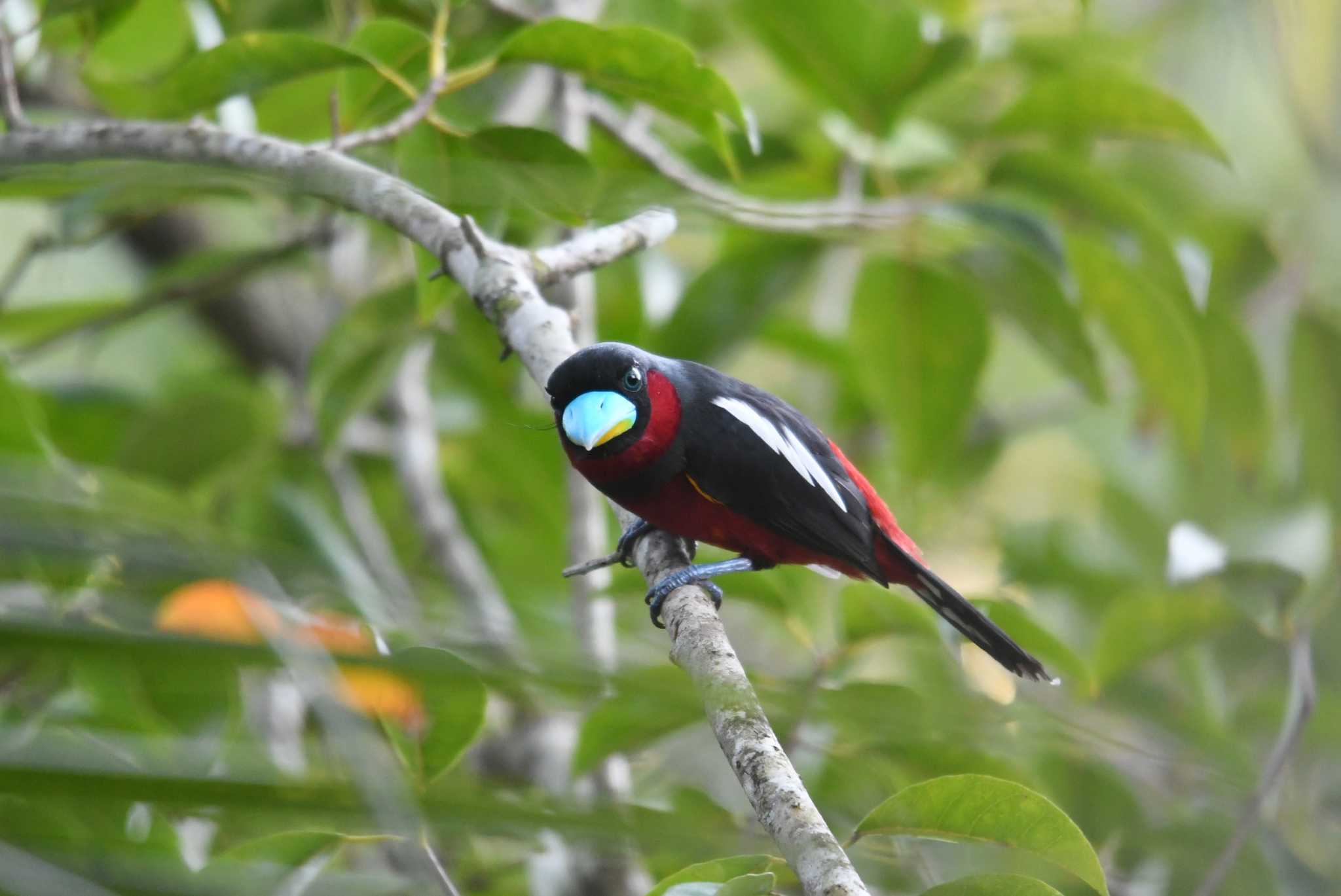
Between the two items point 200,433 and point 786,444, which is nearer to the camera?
point 786,444

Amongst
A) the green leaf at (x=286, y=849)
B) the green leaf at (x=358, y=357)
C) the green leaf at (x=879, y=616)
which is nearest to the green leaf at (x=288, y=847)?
the green leaf at (x=286, y=849)

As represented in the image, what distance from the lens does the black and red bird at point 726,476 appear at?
1.75 metres

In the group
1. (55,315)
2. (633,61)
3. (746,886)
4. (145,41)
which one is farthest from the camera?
(55,315)

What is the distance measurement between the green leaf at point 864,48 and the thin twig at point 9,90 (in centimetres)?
142

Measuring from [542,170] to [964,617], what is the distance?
1.05m

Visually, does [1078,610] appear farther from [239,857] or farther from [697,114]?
[239,857]

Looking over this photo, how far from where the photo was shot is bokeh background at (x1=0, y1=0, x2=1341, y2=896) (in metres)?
0.68

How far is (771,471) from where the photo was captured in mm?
1935

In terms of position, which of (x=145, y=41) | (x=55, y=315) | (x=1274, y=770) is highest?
(x=145, y=41)

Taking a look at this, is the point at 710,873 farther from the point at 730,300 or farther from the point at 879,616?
the point at 730,300

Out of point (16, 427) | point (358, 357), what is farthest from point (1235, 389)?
point (16, 427)

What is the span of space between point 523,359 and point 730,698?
87 centimetres

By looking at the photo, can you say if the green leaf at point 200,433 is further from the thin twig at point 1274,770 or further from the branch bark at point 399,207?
the thin twig at point 1274,770

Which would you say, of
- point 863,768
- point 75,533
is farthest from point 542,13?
point 75,533
